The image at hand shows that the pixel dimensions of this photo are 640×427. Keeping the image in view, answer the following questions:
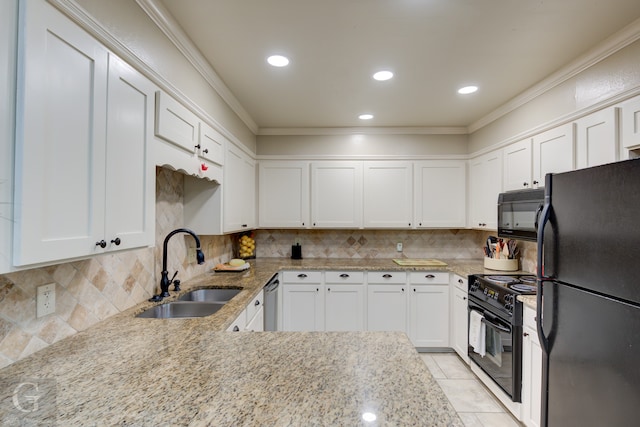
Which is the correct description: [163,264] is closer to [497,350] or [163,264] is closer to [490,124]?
[497,350]

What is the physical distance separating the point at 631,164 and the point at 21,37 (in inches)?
80.0

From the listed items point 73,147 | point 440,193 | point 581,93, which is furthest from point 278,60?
point 440,193

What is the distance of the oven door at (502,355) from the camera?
7.13 feet

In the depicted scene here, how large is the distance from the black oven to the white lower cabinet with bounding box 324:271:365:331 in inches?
43.0

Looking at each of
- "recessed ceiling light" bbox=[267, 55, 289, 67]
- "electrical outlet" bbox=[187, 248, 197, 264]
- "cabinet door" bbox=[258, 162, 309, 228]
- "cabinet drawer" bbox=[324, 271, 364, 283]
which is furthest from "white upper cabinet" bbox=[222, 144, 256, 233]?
"cabinet drawer" bbox=[324, 271, 364, 283]

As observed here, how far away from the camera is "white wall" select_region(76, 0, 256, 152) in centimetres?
123

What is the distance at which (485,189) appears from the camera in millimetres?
3348

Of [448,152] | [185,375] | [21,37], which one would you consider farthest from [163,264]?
[448,152]

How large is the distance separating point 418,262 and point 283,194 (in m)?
1.79

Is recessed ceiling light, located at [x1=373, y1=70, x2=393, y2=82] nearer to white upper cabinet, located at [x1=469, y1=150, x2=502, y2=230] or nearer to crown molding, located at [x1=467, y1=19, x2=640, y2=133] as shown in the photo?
crown molding, located at [x1=467, y1=19, x2=640, y2=133]

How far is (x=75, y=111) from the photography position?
103 centimetres

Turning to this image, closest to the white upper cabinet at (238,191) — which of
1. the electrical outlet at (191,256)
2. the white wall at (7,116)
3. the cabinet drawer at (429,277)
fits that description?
the electrical outlet at (191,256)

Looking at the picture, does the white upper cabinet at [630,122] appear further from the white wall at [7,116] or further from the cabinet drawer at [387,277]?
the white wall at [7,116]

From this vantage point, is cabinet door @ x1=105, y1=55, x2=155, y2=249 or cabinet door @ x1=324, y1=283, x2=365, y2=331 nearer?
cabinet door @ x1=105, y1=55, x2=155, y2=249
